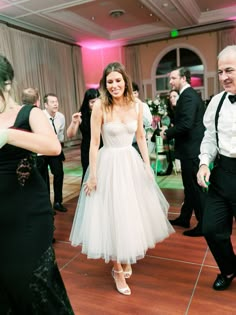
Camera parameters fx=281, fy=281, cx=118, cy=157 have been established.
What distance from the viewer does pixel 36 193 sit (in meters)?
1.15

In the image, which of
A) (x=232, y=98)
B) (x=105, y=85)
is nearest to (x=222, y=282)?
(x=232, y=98)

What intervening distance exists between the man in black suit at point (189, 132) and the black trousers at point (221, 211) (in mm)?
832

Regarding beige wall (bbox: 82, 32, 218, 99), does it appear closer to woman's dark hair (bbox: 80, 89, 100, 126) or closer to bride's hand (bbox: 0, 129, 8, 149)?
woman's dark hair (bbox: 80, 89, 100, 126)

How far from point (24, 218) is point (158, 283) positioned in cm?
135

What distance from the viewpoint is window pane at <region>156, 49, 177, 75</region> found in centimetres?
1019

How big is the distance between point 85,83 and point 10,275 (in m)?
10.2

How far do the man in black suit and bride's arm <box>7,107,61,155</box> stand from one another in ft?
5.88

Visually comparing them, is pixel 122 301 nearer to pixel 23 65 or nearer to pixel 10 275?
pixel 10 275

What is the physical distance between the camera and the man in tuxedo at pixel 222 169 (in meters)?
1.67

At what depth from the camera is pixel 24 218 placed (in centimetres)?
111

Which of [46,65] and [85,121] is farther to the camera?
[46,65]

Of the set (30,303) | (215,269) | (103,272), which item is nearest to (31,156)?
(30,303)

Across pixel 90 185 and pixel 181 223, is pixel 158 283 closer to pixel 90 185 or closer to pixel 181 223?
pixel 90 185

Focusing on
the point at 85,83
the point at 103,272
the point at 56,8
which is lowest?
the point at 103,272
